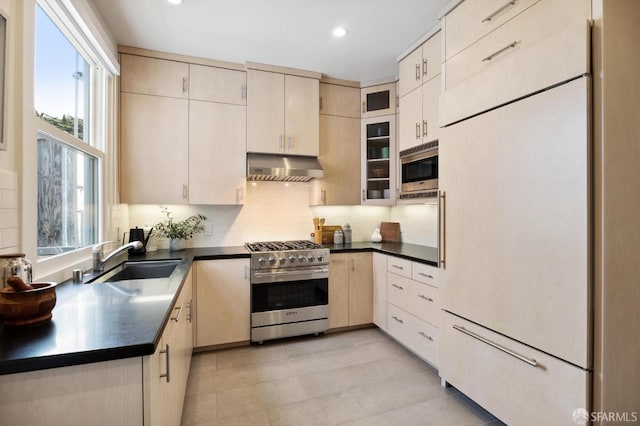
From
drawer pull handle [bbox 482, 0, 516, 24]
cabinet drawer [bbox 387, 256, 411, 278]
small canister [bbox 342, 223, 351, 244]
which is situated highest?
drawer pull handle [bbox 482, 0, 516, 24]

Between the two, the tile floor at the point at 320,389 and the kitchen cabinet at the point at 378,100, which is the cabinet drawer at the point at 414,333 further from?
the kitchen cabinet at the point at 378,100

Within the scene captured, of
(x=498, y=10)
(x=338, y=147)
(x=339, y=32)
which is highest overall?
(x=339, y=32)

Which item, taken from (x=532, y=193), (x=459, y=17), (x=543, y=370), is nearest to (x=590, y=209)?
(x=532, y=193)

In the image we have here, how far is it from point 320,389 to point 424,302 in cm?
101

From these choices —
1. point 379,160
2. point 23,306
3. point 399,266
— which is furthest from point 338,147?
point 23,306

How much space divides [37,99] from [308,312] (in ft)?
7.97

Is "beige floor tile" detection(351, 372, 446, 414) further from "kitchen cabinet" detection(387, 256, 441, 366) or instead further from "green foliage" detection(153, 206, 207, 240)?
"green foliage" detection(153, 206, 207, 240)

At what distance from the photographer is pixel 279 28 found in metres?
2.38

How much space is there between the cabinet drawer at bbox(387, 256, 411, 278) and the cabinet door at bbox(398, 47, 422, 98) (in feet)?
4.65

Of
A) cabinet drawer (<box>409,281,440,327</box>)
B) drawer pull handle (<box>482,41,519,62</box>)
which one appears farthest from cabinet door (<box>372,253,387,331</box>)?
drawer pull handle (<box>482,41,519,62</box>)

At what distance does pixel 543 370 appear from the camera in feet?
4.76

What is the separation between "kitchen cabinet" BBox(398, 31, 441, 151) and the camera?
246cm

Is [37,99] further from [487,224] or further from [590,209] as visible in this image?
[590,209]

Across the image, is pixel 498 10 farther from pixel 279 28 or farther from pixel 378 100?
pixel 378 100
